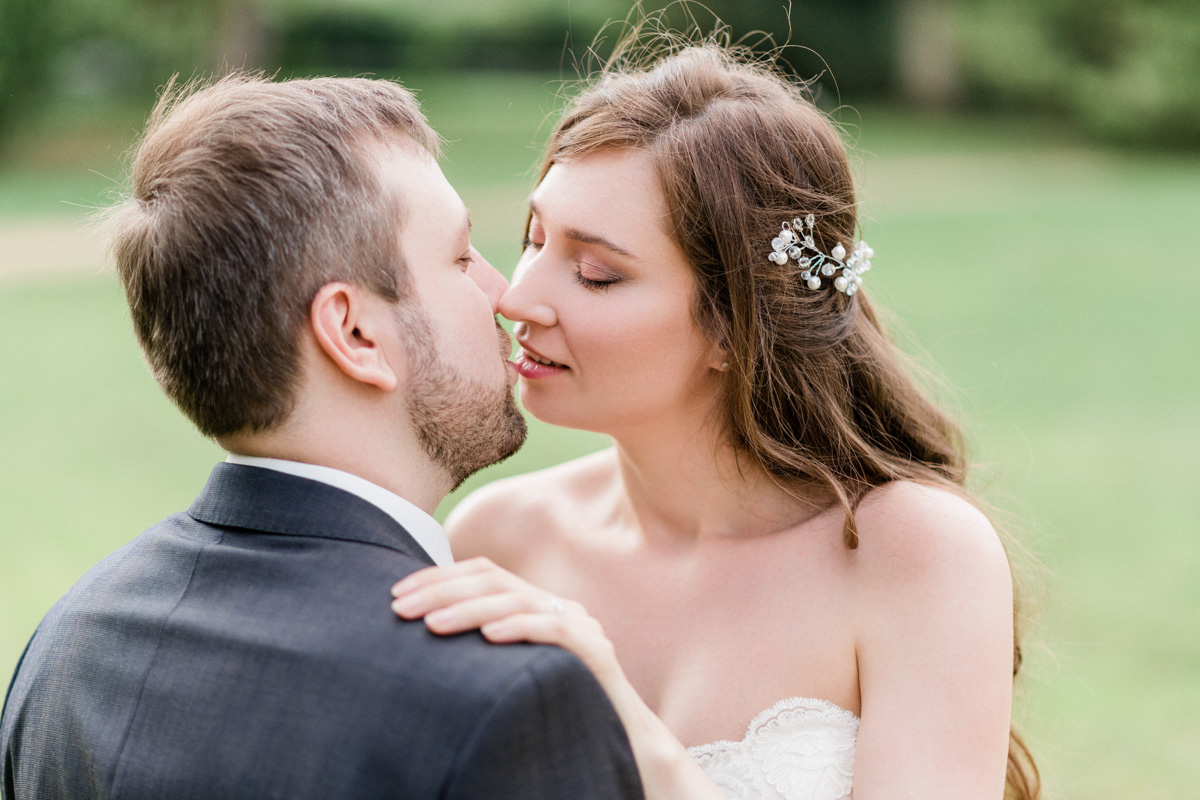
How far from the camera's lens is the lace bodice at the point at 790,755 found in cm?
284

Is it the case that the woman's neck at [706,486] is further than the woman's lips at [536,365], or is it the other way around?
the woman's neck at [706,486]

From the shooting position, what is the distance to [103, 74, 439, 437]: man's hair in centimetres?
217

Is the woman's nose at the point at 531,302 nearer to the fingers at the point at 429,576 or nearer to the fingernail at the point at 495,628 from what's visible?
the fingers at the point at 429,576

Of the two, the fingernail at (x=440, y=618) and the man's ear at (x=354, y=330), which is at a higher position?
the man's ear at (x=354, y=330)

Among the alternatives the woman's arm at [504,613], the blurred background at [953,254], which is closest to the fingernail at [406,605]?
the woman's arm at [504,613]

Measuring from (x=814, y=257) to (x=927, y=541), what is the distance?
85cm

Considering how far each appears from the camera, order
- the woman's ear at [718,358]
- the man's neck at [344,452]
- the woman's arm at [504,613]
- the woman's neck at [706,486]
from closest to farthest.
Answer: the woman's arm at [504,613], the man's neck at [344,452], the woman's ear at [718,358], the woman's neck at [706,486]

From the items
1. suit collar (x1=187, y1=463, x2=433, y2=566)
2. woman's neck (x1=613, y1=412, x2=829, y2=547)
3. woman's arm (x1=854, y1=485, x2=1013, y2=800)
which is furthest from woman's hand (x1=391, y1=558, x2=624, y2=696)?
woman's neck (x1=613, y1=412, x2=829, y2=547)

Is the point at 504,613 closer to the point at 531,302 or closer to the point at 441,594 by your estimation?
the point at 441,594

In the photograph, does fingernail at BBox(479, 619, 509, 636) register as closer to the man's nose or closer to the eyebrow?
the man's nose

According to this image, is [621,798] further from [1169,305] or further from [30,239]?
[30,239]

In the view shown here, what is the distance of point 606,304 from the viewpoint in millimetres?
3080

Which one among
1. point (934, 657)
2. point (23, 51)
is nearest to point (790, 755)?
point (934, 657)

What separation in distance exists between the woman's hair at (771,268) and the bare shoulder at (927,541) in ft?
0.23
